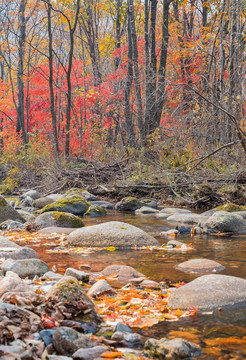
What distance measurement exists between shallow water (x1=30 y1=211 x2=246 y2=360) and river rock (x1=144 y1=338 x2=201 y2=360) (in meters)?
0.07

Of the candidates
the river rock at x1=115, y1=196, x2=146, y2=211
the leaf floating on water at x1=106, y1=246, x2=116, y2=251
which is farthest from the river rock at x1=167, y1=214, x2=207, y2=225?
the leaf floating on water at x1=106, y1=246, x2=116, y2=251

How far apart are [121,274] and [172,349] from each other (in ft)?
5.80

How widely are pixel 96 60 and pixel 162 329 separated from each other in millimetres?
19332

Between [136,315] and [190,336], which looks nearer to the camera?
[190,336]

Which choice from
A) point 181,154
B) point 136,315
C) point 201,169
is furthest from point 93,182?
point 136,315

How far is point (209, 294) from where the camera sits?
3.13 meters

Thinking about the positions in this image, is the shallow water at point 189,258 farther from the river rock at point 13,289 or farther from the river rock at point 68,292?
the river rock at point 13,289

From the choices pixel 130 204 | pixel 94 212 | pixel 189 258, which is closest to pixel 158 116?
pixel 130 204

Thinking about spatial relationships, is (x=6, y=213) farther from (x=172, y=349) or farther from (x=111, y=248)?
(x=172, y=349)

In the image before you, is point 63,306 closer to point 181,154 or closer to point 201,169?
point 201,169

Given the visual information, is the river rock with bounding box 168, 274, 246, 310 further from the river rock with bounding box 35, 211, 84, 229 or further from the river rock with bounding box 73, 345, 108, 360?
the river rock with bounding box 35, 211, 84, 229

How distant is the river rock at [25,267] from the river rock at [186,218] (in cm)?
395

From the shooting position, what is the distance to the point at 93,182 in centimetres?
1209

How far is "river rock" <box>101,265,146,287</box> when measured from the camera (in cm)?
377
